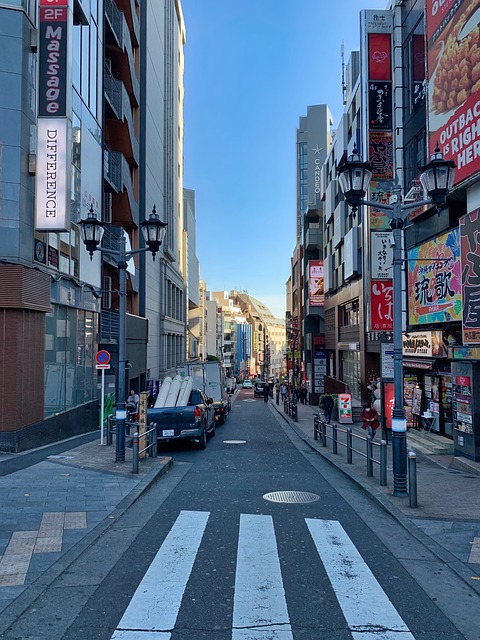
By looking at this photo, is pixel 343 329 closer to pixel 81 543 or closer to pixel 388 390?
pixel 388 390

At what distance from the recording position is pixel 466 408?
13992 mm

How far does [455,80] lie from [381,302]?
1056 cm

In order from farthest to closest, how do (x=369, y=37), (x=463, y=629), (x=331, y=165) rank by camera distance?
1. (x=331, y=165)
2. (x=369, y=37)
3. (x=463, y=629)

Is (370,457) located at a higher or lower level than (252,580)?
higher

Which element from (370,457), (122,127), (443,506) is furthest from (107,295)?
(443,506)

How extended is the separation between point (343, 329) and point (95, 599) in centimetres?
3340

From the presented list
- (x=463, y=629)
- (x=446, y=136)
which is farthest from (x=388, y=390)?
(x=463, y=629)

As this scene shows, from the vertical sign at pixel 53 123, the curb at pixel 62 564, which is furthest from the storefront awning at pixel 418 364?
the vertical sign at pixel 53 123

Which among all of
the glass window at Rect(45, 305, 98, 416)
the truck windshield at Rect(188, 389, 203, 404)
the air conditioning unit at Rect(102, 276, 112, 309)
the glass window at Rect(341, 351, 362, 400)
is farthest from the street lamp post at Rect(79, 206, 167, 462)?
the glass window at Rect(341, 351, 362, 400)

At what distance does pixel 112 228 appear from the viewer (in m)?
29.1

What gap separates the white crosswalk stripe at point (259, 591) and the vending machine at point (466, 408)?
23.4 ft

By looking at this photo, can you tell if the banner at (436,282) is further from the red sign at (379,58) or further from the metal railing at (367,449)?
the red sign at (379,58)

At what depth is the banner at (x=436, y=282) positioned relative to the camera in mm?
15195

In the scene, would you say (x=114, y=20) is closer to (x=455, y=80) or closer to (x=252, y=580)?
(x=455, y=80)
